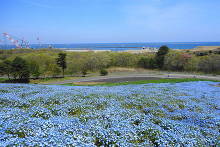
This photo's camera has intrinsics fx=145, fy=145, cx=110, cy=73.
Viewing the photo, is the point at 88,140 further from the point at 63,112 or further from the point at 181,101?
the point at 181,101

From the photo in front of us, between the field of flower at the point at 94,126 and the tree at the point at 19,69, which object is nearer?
the field of flower at the point at 94,126

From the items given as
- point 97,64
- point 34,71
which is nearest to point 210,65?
point 97,64

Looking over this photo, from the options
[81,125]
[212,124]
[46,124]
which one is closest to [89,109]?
[81,125]

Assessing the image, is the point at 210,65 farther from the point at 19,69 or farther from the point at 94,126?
the point at 19,69

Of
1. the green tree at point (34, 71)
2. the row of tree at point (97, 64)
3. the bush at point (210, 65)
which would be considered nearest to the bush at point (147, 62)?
the row of tree at point (97, 64)

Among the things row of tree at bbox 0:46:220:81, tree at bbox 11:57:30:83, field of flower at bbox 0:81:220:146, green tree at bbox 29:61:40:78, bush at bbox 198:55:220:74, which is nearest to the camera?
field of flower at bbox 0:81:220:146

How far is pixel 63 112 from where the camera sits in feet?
26.3

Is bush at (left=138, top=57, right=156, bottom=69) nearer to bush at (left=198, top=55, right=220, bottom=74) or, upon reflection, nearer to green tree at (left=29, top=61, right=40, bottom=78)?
bush at (left=198, top=55, right=220, bottom=74)

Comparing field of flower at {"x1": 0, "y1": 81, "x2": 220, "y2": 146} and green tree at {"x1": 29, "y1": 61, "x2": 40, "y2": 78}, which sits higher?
field of flower at {"x1": 0, "y1": 81, "x2": 220, "y2": 146}

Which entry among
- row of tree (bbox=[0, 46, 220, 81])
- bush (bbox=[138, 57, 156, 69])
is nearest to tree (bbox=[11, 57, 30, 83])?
row of tree (bbox=[0, 46, 220, 81])

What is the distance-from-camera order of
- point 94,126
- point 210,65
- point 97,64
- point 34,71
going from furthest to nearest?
1. point 97,64
2. point 210,65
3. point 34,71
4. point 94,126

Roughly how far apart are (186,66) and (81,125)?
78.4 meters

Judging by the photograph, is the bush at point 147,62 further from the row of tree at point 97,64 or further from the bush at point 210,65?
the bush at point 210,65

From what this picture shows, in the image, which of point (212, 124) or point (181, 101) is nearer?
point (212, 124)
